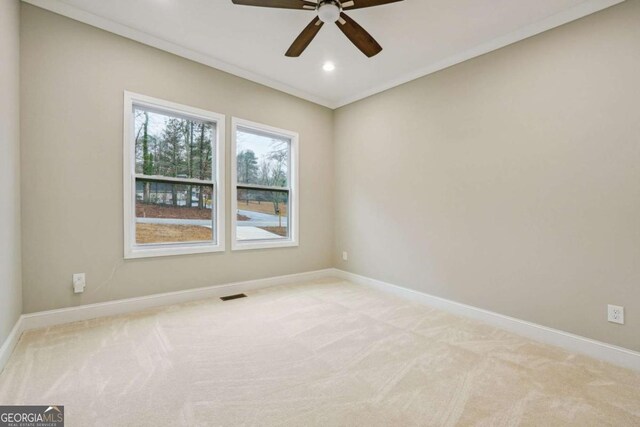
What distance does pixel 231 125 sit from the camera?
11.8 ft

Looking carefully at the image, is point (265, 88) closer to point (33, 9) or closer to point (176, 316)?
point (33, 9)

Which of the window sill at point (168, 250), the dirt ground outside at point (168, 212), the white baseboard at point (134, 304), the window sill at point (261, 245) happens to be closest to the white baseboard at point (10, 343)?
the white baseboard at point (134, 304)

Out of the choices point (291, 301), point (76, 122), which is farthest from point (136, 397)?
point (76, 122)

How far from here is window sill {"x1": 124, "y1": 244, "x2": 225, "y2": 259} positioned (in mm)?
2931

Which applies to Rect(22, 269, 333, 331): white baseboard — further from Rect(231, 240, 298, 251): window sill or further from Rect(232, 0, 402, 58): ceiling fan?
Rect(232, 0, 402, 58): ceiling fan

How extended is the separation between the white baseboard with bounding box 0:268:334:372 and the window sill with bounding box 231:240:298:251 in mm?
458

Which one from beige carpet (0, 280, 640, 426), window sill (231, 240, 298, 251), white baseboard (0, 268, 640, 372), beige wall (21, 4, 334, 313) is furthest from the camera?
window sill (231, 240, 298, 251)

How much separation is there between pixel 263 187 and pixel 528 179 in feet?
10.3

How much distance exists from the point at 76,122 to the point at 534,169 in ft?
14.3

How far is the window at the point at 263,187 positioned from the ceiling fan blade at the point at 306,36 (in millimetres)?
1387

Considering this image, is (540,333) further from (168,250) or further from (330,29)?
(168,250)

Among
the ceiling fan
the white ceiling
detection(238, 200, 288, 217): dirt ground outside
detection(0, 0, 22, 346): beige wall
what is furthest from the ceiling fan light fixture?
detection(238, 200, 288, 217): dirt ground outside

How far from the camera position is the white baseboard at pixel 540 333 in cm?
212

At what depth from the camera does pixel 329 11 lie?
2084 mm
